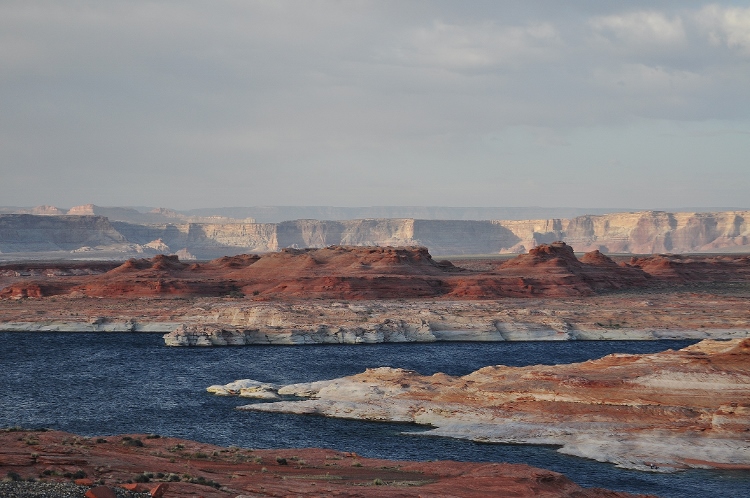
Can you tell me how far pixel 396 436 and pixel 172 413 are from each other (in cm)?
1416

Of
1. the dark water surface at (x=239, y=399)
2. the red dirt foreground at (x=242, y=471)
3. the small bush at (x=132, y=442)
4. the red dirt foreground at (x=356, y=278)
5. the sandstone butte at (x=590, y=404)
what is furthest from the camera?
the red dirt foreground at (x=356, y=278)

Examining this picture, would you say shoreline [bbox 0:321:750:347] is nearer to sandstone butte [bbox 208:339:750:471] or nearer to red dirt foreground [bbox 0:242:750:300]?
red dirt foreground [bbox 0:242:750:300]

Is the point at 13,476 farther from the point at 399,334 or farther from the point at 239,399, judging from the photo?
the point at 399,334

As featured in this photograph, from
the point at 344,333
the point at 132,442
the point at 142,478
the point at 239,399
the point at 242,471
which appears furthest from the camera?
the point at 344,333

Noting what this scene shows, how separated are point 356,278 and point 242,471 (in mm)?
83211

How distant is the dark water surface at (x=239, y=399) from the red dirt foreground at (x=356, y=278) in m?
26.8

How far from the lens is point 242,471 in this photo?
33.8 metres

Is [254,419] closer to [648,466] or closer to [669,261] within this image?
[648,466]

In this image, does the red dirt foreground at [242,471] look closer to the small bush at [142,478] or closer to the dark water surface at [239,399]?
the small bush at [142,478]

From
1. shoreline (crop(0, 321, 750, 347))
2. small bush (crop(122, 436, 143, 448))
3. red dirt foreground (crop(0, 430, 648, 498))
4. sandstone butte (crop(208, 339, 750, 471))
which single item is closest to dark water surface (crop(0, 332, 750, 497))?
sandstone butte (crop(208, 339, 750, 471))

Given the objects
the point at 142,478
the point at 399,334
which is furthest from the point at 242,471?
the point at 399,334

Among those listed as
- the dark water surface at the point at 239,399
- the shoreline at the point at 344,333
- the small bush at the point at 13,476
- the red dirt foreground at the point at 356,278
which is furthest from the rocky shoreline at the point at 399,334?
the small bush at the point at 13,476

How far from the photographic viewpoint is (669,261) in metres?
154

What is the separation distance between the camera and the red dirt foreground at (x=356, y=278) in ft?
379
